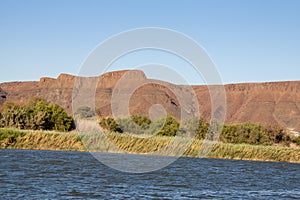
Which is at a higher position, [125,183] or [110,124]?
[110,124]

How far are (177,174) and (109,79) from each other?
163m

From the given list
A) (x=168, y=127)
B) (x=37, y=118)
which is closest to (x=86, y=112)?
(x=37, y=118)

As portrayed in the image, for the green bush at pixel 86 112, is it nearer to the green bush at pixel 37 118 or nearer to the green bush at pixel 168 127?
the green bush at pixel 37 118

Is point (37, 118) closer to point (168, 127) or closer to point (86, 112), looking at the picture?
point (168, 127)

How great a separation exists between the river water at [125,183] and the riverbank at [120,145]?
35.8 feet

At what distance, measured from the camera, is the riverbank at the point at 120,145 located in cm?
4456

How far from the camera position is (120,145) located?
153ft

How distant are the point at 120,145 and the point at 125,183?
875 inches

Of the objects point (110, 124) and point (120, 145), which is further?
point (110, 124)

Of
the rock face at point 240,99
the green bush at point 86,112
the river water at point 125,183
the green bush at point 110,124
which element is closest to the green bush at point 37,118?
the green bush at point 110,124

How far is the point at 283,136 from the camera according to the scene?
282 ft

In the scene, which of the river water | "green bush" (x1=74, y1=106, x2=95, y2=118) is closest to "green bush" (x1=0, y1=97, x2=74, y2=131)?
"green bush" (x1=74, y1=106, x2=95, y2=118)

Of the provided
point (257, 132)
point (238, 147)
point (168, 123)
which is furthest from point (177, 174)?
point (257, 132)

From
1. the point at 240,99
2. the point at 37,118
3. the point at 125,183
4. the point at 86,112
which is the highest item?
the point at 240,99
